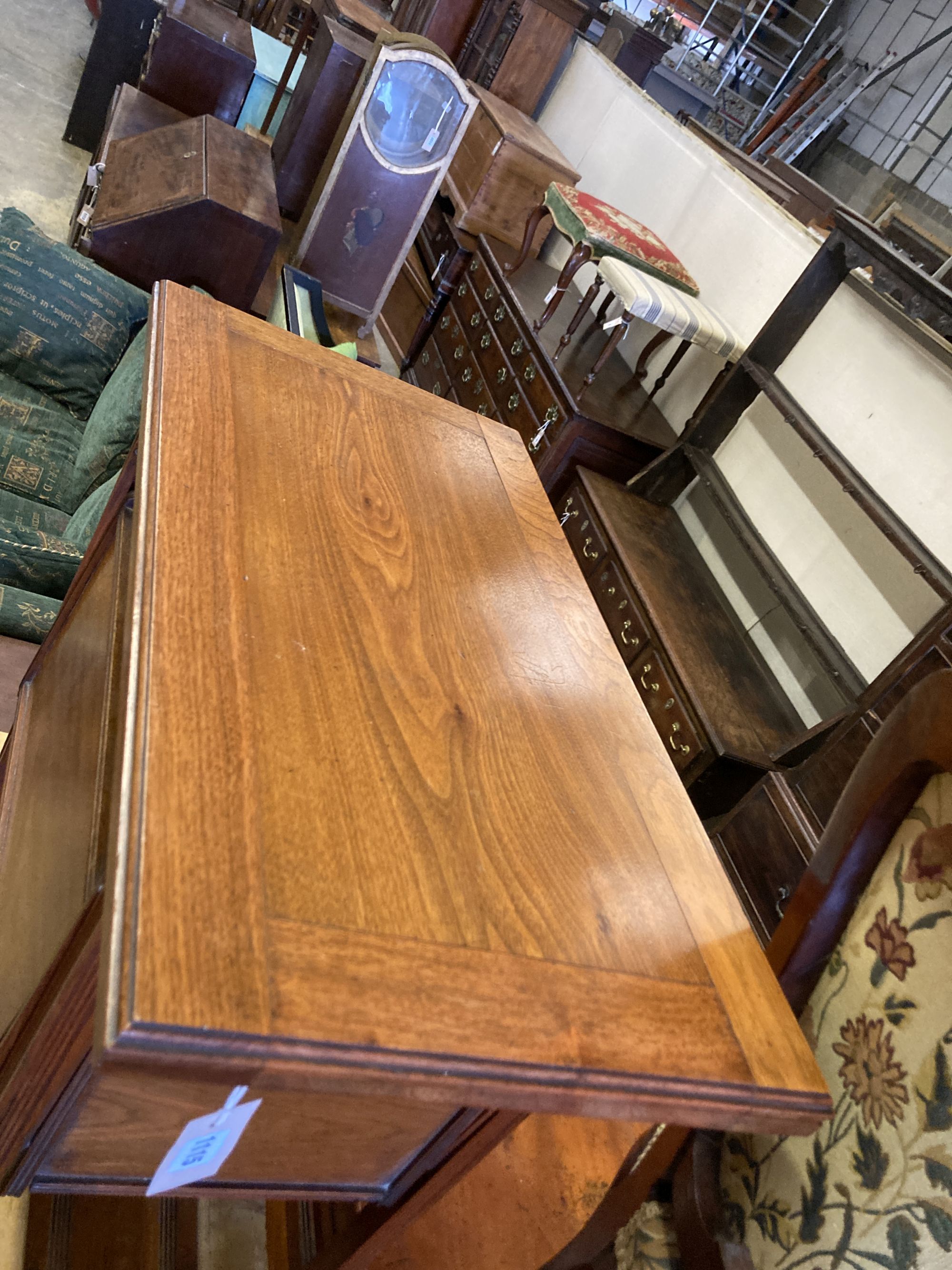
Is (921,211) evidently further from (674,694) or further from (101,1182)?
(101,1182)

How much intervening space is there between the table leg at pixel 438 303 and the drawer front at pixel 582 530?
1530 millimetres

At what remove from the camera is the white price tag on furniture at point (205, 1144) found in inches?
28.7

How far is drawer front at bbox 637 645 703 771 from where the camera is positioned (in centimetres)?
227

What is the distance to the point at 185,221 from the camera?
2.71m

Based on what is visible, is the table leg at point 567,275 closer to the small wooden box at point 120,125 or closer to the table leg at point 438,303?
the table leg at point 438,303

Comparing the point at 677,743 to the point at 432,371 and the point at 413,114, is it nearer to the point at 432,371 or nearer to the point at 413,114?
the point at 413,114

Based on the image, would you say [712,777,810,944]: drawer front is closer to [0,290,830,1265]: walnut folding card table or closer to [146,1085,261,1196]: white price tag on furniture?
[0,290,830,1265]: walnut folding card table

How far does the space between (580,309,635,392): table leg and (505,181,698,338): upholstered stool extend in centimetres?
20

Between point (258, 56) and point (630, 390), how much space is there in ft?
9.56

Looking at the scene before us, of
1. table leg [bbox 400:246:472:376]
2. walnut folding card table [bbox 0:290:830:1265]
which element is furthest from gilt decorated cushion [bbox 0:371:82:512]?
table leg [bbox 400:246:472:376]

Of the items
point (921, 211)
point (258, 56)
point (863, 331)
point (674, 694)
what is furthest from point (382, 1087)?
point (921, 211)


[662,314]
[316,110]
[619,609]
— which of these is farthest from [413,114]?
[619,609]

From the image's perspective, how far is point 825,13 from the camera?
8.74 m

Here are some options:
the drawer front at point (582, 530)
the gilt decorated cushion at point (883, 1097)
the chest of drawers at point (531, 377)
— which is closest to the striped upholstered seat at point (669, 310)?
the chest of drawers at point (531, 377)
